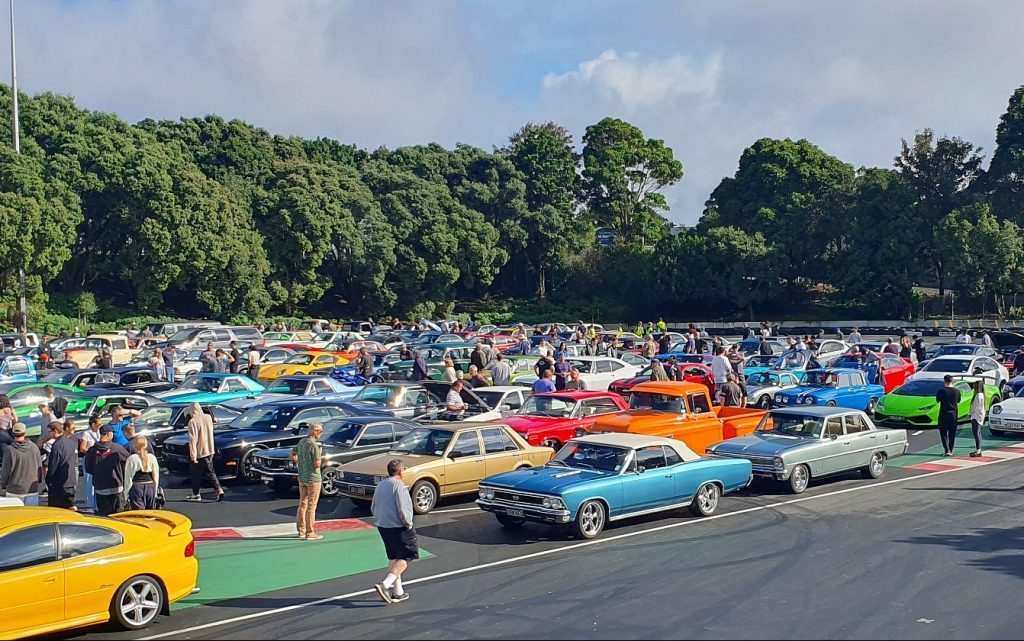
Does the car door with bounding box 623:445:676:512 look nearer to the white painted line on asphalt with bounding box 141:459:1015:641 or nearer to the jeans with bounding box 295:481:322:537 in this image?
the white painted line on asphalt with bounding box 141:459:1015:641

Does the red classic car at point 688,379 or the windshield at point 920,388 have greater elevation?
the red classic car at point 688,379

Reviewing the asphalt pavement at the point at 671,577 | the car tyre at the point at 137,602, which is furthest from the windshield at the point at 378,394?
the car tyre at the point at 137,602

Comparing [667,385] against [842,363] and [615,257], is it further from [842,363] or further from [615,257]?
[615,257]

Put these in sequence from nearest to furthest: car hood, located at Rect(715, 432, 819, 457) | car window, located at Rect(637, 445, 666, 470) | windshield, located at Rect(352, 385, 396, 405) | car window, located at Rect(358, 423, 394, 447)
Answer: car window, located at Rect(637, 445, 666, 470) < car hood, located at Rect(715, 432, 819, 457) < car window, located at Rect(358, 423, 394, 447) < windshield, located at Rect(352, 385, 396, 405)

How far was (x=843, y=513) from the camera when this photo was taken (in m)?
15.5

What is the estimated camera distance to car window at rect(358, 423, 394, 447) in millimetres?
17172

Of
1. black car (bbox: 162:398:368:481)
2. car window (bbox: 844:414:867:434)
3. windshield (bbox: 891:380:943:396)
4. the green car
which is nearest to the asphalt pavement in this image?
black car (bbox: 162:398:368:481)

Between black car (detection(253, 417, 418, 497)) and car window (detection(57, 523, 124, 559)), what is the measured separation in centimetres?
641

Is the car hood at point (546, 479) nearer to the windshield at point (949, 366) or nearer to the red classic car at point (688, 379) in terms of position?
the red classic car at point (688, 379)

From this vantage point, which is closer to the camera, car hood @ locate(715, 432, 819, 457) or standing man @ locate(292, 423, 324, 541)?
standing man @ locate(292, 423, 324, 541)

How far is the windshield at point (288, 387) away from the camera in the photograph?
26.0 metres

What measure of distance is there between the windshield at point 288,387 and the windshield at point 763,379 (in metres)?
12.3

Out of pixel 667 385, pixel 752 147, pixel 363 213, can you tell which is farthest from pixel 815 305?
pixel 667 385

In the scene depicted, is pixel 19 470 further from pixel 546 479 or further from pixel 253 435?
pixel 546 479
